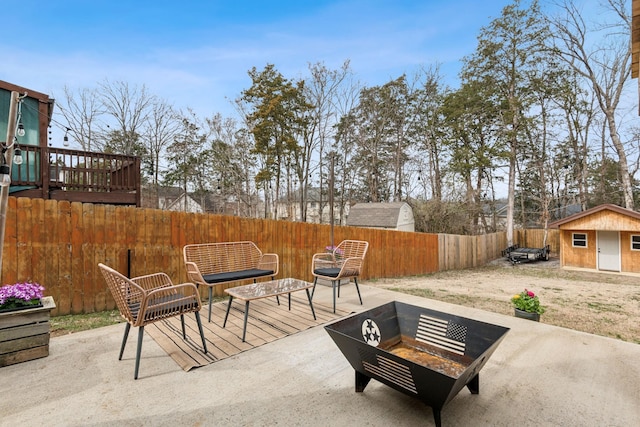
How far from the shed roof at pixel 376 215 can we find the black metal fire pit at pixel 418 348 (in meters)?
13.4

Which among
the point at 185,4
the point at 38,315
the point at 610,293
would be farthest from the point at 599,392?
the point at 185,4

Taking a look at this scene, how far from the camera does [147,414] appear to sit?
5.91 ft

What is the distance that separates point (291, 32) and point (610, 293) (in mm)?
10848

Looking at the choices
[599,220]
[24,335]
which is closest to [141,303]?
[24,335]

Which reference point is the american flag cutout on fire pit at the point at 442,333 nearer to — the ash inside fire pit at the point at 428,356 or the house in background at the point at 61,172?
the ash inside fire pit at the point at 428,356

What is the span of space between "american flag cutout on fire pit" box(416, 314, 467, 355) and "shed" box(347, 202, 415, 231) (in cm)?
1321

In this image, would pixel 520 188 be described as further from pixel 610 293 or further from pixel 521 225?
pixel 610 293

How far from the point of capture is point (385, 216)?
630 inches

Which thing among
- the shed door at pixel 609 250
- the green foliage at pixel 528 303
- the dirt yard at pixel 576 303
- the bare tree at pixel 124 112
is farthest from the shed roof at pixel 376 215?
the bare tree at pixel 124 112

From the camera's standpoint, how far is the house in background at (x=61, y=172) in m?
5.11

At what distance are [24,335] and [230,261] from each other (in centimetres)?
237

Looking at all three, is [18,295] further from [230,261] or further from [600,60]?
[600,60]

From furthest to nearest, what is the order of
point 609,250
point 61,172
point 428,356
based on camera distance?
1. point 609,250
2. point 61,172
3. point 428,356

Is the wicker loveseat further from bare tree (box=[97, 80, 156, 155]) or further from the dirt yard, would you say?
bare tree (box=[97, 80, 156, 155])
